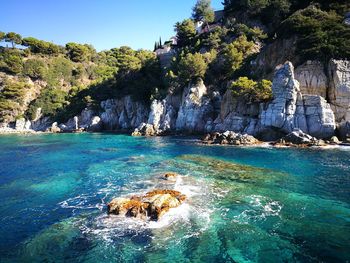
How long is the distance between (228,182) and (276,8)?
6100 centimetres

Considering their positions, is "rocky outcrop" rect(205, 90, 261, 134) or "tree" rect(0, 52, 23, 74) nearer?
"rocky outcrop" rect(205, 90, 261, 134)

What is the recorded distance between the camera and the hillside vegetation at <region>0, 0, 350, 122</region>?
173 feet

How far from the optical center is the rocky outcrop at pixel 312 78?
152 feet

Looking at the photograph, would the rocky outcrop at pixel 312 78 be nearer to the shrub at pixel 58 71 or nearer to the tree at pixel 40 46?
the shrub at pixel 58 71

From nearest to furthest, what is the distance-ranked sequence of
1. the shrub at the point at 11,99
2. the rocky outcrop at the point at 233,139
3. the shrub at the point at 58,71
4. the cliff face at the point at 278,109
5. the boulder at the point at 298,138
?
the boulder at the point at 298,138 < the cliff face at the point at 278,109 < the rocky outcrop at the point at 233,139 < the shrub at the point at 11,99 < the shrub at the point at 58,71

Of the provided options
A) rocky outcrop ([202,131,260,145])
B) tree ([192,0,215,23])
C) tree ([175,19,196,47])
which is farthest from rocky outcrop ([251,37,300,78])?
tree ([192,0,215,23])

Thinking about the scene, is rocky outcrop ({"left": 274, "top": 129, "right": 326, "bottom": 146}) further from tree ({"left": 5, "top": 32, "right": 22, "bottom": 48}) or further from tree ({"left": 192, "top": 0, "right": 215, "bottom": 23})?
tree ({"left": 5, "top": 32, "right": 22, "bottom": 48})

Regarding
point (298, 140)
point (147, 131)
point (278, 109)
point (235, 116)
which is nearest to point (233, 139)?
point (278, 109)

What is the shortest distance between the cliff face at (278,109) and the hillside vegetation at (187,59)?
2574 mm

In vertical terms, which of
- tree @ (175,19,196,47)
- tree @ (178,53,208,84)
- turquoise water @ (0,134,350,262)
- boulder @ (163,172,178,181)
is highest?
tree @ (175,19,196,47)

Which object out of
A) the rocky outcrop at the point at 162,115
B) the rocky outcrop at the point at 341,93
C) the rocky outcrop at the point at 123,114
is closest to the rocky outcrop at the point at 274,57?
the rocky outcrop at the point at 341,93

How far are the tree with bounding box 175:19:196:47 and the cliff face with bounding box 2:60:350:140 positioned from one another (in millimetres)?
26727

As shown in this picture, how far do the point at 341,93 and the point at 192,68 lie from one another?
105 ft

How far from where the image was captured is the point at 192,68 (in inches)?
2648
